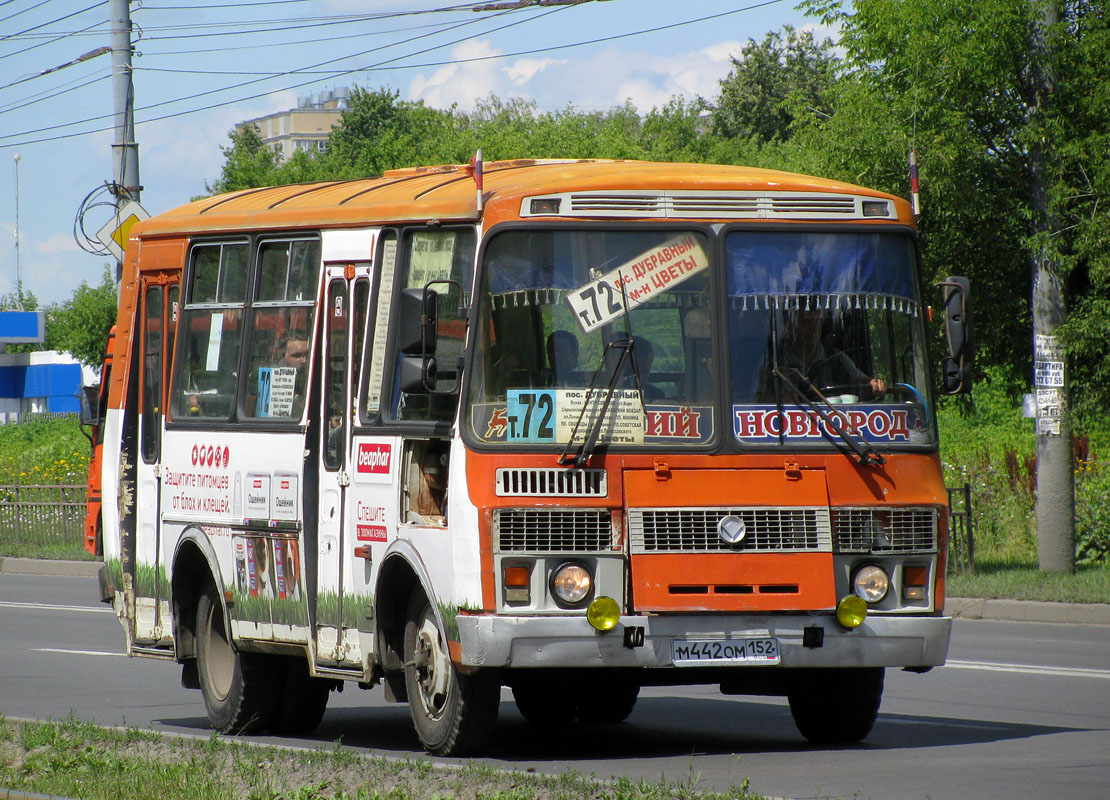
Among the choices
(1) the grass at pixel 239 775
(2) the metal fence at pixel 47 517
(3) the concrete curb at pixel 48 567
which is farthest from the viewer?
(2) the metal fence at pixel 47 517

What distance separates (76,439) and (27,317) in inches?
1350

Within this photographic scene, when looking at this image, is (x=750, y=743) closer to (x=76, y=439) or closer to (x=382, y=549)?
(x=382, y=549)

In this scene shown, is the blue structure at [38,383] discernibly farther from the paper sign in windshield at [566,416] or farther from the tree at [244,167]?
the paper sign in windshield at [566,416]

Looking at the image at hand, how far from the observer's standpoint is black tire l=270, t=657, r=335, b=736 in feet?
36.3

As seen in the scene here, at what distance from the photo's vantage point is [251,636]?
10.8m

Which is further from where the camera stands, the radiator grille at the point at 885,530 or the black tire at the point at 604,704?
the black tire at the point at 604,704

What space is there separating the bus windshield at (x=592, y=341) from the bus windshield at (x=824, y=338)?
0.22 m

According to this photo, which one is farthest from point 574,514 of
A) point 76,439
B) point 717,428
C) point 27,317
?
point 27,317

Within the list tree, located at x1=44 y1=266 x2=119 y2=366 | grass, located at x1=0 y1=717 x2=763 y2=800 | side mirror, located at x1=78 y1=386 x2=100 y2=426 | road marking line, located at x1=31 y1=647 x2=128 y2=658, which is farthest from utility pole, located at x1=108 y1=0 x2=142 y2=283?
tree, located at x1=44 y1=266 x2=119 y2=366

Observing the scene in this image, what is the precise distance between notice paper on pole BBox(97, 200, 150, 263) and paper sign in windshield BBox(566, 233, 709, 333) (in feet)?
38.5

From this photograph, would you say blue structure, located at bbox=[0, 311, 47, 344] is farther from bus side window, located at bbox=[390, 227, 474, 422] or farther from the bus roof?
bus side window, located at bbox=[390, 227, 474, 422]

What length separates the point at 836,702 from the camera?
9711mm

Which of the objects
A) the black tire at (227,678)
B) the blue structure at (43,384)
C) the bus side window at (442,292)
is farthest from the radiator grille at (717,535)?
the blue structure at (43,384)

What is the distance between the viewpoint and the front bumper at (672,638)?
8461mm
